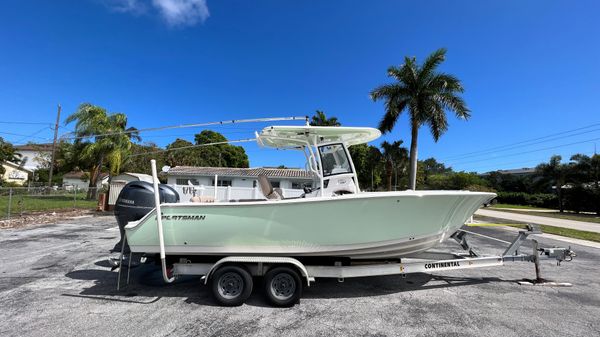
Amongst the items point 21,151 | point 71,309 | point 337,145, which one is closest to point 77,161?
point 71,309

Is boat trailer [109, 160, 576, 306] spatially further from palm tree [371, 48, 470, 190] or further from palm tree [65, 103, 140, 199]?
palm tree [65, 103, 140, 199]

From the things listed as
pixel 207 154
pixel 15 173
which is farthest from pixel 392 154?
pixel 15 173

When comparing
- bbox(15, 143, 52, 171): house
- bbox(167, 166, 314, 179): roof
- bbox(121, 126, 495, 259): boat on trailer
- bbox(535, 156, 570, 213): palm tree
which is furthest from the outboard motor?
bbox(15, 143, 52, 171): house

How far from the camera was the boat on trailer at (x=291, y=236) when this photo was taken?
392 cm

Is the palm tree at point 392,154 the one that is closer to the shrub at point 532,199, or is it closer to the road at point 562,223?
the road at point 562,223

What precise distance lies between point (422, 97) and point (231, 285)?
55.1 feet

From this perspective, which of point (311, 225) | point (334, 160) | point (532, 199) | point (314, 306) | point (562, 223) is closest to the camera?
point (311, 225)

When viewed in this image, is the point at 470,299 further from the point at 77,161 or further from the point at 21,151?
the point at 21,151

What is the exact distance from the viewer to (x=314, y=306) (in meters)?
4.11

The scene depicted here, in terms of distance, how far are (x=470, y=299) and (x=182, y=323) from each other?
401cm

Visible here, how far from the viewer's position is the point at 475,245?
8578 mm

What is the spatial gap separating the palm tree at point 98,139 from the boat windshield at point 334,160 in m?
20.0

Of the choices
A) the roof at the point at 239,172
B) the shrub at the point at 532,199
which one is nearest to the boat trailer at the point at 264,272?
the roof at the point at 239,172

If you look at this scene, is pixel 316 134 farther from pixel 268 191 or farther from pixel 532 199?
pixel 532 199
